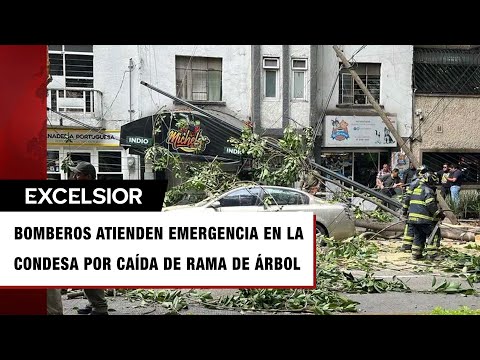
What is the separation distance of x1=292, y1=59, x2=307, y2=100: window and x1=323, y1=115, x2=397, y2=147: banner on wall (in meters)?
0.32

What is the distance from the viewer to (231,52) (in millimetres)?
3766

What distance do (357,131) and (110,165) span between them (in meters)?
2.16

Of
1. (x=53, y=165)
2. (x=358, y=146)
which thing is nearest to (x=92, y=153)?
(x=53, y=165)

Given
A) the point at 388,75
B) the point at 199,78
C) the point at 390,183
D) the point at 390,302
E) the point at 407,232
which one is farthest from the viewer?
the point at 407,232

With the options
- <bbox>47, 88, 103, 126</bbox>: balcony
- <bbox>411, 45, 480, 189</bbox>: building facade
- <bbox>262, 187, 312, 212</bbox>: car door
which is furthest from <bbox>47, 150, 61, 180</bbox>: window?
<bbox>411, 45, 480, 189</bbox>: building facade

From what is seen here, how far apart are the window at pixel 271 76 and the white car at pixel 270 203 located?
819mm

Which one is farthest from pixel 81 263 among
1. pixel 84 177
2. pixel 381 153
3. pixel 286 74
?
pixel 381 153

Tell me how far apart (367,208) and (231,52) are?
1951 mm

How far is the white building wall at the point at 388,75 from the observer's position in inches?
158

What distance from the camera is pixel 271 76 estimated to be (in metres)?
4.01

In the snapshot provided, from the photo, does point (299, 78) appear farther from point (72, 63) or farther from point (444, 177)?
point (72, 63)

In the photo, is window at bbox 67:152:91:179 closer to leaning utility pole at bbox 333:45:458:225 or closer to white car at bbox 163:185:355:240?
white car at bbox 163:185:355:240

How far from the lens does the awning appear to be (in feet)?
12.5

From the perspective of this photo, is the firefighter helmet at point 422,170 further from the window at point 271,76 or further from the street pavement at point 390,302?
the window at point 271,76
